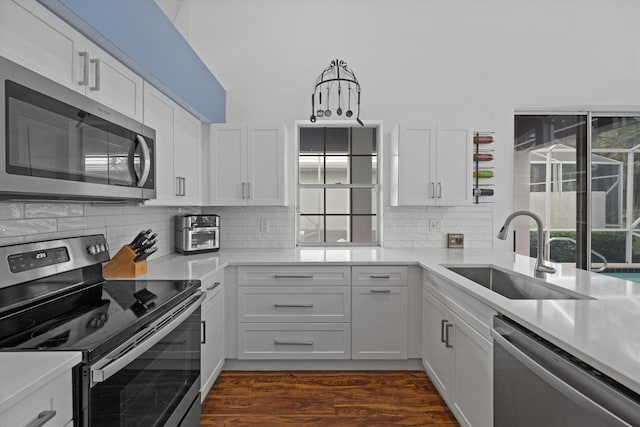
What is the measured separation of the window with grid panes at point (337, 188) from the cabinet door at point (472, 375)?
1.75 metres

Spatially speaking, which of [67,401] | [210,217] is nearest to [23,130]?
[67,401]

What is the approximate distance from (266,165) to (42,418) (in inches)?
101

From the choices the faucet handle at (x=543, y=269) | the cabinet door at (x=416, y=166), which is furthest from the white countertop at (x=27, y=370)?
the cabinet door at (x=416, y=166)

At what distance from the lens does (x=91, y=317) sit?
1.39m

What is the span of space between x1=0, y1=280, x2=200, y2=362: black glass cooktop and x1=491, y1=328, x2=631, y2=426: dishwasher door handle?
1332 millimetres

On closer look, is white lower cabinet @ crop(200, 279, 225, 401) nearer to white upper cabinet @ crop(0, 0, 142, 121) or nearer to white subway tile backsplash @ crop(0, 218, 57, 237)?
white subway tile backsplash @ crop(0, 218, 57, 237)

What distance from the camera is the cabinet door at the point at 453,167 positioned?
3291mm

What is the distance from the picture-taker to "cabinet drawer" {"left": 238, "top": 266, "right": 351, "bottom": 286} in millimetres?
2891

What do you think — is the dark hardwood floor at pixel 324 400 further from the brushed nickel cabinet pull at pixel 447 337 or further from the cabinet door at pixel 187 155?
the cabinet door at pixel 187 155

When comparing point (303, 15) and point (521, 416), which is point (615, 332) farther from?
point (303, 15)

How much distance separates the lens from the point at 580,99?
3.62m

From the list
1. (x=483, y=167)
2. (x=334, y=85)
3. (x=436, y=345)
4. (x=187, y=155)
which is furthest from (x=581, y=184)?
(x=187, y=155)

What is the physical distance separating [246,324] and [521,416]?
6.45ft

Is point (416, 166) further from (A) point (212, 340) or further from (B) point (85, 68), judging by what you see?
(B) point (85, 68)
